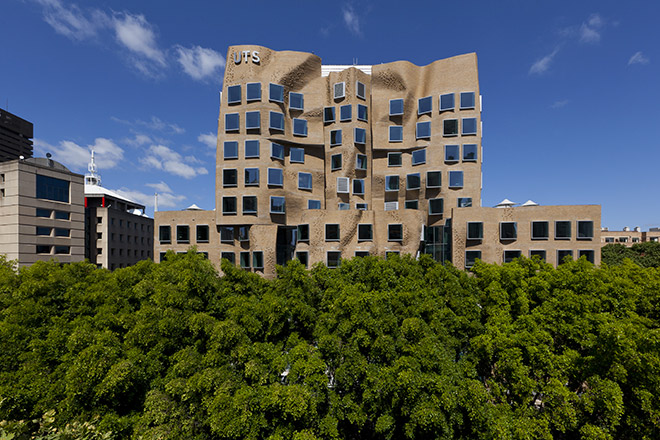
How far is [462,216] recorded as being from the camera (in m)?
30.8

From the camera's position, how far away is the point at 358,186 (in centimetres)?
3688

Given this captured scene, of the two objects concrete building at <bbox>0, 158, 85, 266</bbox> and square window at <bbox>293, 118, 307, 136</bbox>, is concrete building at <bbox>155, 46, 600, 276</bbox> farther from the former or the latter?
concrete building at <bbox>0, 158, 85, 266</bbox>

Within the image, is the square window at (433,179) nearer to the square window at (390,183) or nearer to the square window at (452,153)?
the square window at (452,153)

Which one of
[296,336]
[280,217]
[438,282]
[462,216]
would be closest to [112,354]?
[296,336]

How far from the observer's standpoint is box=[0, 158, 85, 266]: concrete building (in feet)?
128

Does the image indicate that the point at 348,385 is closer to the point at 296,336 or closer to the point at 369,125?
the point at 296,336

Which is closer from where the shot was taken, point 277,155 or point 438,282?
point 438,282

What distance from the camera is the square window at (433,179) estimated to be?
35094 millimetres

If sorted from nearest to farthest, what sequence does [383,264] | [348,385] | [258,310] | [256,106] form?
1. [348,385]
2. [258,310]
3. [383,264]
4. [256,106]

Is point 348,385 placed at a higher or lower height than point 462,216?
lower

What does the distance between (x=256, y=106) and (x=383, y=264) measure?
A: 26403 mm

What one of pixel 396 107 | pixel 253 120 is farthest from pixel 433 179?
pixel 253 120

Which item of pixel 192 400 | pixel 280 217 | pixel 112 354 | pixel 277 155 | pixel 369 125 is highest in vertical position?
pixel 369 125

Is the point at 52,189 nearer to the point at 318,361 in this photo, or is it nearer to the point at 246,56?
the point at 246,56
